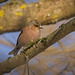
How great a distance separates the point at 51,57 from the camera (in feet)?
9.32

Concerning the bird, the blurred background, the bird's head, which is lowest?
the blurred background

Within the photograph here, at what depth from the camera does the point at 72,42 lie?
9.77 ft

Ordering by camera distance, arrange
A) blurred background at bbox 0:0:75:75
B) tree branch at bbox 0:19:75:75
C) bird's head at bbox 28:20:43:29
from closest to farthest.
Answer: tree branch at bbox 0:19:75:75, bird's head at bbox 28:20:43:29, blurred background at bbox 0:0:75:75

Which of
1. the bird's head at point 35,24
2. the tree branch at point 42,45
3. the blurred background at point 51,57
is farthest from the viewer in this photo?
the blurred background at point 51,57

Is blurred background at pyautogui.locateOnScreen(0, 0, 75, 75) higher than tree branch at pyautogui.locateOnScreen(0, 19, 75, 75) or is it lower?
lower

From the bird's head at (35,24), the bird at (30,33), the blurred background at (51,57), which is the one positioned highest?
the bird's head at (35,24)

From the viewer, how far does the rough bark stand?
237 centimetres

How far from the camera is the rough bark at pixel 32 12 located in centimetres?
237

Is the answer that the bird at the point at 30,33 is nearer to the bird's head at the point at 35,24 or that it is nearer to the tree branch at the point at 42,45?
the bird's head at the point at 35,24

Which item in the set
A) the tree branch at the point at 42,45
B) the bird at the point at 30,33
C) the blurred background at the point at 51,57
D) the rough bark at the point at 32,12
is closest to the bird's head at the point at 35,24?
the bird at the point at 30,33

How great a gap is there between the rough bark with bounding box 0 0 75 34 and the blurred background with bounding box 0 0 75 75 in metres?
0.12

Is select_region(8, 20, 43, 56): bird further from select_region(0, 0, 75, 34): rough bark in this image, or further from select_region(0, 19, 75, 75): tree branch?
select_region(0, 19, 75, 75): tree branch

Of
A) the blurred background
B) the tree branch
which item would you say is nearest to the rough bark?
the blurred background

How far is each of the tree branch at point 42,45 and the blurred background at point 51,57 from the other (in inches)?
25.8
